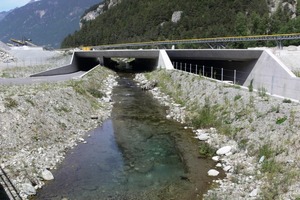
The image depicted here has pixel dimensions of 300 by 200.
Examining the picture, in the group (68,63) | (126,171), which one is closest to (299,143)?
(126,171)

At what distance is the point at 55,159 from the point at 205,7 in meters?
155

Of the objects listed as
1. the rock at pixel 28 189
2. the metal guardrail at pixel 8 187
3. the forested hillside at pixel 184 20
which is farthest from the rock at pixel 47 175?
the forested hillside at pixel 184 20

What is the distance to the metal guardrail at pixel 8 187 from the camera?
14.7 m

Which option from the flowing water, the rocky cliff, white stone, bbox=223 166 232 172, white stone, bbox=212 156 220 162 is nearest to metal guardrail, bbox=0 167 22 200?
the flowing water

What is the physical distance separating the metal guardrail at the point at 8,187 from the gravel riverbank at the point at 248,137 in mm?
9054


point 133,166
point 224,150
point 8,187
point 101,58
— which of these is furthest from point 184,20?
point 8,187

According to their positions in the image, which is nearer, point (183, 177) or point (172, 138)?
point (183, 177)

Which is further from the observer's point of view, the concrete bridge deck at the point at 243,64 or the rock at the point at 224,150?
the concrete bridge deck at the point at 243,64

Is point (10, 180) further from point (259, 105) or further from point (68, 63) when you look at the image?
point (68, 63)

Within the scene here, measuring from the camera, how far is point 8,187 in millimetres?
15312

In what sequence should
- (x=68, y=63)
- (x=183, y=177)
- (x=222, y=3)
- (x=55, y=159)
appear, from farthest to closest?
1. (x=222, y=3)
2. (x=68, y=63)
3. (x=55, y=159)
4. (x=183, y=177)

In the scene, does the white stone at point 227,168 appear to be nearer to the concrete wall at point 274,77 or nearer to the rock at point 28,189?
the rock at point 28,189

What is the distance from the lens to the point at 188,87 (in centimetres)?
3638

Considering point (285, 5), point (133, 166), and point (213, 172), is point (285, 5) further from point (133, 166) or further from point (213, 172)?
point (133, 166)
